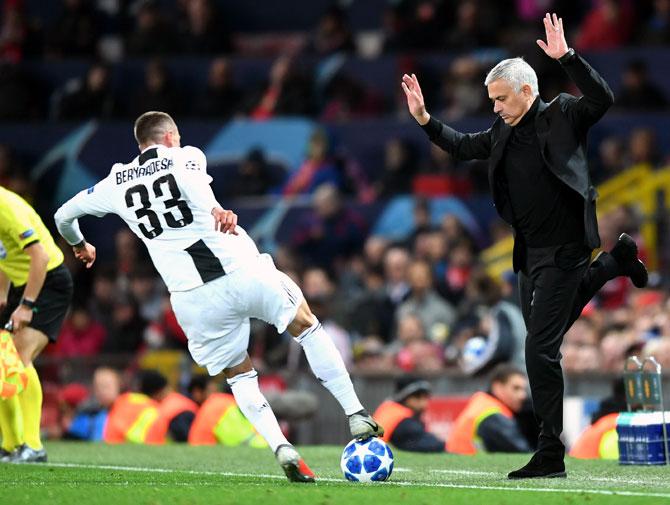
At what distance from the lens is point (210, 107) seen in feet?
64.5

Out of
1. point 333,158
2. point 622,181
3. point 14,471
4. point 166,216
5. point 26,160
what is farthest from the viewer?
point 26,160

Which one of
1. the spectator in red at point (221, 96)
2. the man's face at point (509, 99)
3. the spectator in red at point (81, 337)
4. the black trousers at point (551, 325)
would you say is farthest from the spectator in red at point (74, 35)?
the black trousers at point (551, 325)

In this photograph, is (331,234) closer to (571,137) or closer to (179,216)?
(179,216)

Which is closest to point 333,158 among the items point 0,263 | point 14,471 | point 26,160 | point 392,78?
point 392,78

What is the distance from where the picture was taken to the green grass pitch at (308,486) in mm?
7484

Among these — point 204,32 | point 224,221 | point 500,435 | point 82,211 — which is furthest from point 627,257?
point 204,32

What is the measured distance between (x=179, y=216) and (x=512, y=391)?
4.66 m

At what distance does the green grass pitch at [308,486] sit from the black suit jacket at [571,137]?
144 cm

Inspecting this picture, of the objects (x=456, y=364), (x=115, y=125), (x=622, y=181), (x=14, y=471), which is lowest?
(x=14, y=471)

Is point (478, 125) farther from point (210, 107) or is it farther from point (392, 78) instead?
point (210, 107)

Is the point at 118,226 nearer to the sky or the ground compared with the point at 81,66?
nearer to the ground

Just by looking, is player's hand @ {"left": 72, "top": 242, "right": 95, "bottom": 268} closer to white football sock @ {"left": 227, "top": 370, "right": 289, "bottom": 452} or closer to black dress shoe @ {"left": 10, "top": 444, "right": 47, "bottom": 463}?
white football sock @ {"left": 227, "top": 370, "right": 289, "bottom": 452}

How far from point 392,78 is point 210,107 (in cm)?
243

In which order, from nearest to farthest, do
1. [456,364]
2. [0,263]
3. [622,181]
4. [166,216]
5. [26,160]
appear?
1. [166,216]
2. [0,263]
3. [456,364]
4. [622,181]
5. [26,160]
